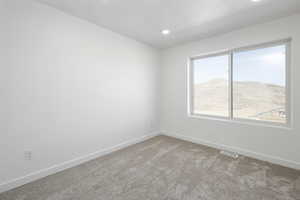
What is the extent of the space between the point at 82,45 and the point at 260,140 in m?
3.67

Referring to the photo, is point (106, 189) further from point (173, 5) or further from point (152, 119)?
point (173, 5)

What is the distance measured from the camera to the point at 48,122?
202 cm

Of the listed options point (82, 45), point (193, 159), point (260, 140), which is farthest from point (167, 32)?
point (260, 140)

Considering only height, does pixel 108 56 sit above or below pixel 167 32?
below

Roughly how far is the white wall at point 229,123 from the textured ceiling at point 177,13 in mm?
232

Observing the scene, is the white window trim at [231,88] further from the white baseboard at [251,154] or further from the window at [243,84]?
the white baseboard at [251,154]

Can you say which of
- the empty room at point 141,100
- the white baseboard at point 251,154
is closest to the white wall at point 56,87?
the empty room at point 141,100

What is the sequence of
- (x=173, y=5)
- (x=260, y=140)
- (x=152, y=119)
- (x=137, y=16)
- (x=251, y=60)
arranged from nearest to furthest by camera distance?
(x=173, y=5) → (x=137, y=16) → (x=260, y=140) → (x=251, y=60) → (x=152, y=119)

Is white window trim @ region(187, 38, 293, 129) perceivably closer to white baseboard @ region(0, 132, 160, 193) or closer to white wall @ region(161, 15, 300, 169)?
white wall @ region(161, 15, 300, 169)

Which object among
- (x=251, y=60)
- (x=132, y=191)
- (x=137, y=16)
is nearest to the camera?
(x=132, y=191)

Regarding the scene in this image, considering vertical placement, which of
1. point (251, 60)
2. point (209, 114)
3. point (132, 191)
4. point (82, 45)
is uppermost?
point (82, 45)

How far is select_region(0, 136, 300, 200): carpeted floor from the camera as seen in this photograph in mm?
1641

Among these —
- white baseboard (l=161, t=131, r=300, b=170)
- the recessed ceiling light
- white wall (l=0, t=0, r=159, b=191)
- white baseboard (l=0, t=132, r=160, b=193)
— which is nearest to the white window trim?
white baseboard (l=161, t=131, r=300, b=170)

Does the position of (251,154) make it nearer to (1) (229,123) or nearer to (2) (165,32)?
(1) (229,123)
